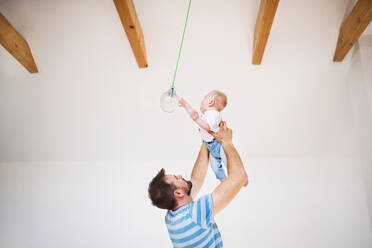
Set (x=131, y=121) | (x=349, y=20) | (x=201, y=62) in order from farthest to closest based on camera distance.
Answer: (x=131, y=121)
(x=201, y=62)
(x=349, y=20)

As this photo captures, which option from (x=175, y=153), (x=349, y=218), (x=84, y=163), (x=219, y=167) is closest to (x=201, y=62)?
(x=175, y=153)

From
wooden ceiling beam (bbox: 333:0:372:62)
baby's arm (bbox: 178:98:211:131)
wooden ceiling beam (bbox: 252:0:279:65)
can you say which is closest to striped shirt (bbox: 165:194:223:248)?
baby's arm (bbox: 178:98:211:131)

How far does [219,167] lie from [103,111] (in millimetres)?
1660

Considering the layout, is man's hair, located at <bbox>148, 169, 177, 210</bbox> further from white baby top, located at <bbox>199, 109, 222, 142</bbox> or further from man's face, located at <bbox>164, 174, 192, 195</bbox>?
white baby top, located at <bbox>199, 109, 222, 142</bbox>

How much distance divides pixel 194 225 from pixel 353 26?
1.90 m

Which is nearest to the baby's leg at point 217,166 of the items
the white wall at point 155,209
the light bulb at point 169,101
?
the light bulb at point 169,101

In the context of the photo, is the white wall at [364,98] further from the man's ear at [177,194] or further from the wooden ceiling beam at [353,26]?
the man's ear at [177,194]

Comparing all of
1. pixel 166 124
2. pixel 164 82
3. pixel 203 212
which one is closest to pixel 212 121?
pixel 203 212

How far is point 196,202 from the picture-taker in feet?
5.29

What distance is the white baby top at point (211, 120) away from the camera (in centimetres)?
175

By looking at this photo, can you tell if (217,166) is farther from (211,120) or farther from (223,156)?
(211,120)

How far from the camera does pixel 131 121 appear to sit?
127 inches

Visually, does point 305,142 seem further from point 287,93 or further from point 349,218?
point 349,218

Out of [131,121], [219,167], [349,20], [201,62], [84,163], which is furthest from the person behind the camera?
[84,163]
